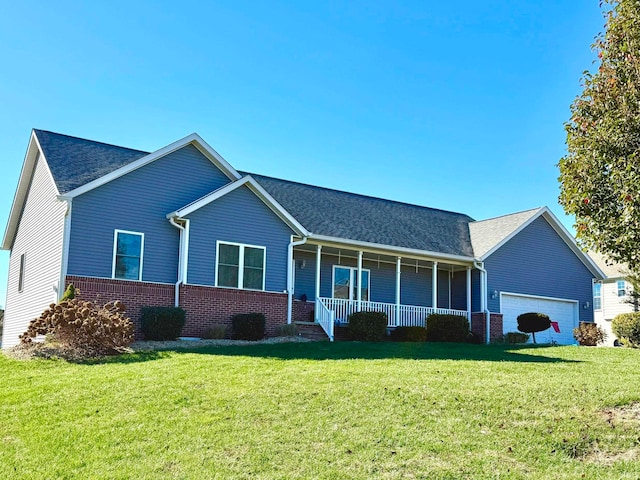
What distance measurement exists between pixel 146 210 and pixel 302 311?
6.04 m

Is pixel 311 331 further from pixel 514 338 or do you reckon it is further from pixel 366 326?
pixel 514 338

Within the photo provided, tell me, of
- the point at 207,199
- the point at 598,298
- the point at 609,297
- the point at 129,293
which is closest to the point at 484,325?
the point at 207,199

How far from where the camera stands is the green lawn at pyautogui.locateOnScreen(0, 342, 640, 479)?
7938mm

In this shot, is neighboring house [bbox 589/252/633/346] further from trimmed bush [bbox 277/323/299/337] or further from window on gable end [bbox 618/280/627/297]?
trimmed bush [bbox 277/323/299/337]

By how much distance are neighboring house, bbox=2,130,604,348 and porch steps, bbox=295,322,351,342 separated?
0.24m

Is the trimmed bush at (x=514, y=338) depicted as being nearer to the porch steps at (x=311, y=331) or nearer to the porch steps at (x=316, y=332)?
the porch steps at (x=316, y=332)

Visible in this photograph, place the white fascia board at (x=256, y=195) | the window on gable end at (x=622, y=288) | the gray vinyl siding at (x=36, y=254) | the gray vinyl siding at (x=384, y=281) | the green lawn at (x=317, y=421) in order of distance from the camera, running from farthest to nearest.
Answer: the window on gable end at (x=622, y=288)
the gray vinyl siding at (x=384, y=281)
the white fascia board at (x=256, y=195)
the gray vinyl siding at (x=36, y=254)
the green lawn at (x=317, y=421)

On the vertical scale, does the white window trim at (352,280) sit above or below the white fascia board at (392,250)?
below

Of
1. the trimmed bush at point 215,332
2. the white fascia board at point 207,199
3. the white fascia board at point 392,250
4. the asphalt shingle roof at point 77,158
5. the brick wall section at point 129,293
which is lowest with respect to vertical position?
the trimmed bush at point 215,332

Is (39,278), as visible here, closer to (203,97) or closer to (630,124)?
(203,97)

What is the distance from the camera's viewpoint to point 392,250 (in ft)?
76.4

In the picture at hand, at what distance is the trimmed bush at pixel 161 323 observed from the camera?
17391mm

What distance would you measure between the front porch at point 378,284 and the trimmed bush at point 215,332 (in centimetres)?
368

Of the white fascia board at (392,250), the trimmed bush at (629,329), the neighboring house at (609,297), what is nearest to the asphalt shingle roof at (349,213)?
the white fascia board at (392,250)
